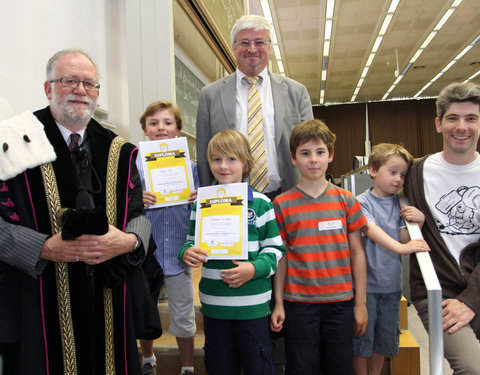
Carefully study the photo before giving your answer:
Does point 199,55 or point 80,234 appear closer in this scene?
point 80,234

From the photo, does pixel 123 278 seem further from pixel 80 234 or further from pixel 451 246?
pixel 451 246

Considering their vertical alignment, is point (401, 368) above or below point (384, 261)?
below

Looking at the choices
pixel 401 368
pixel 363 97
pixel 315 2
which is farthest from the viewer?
pixel 363 97

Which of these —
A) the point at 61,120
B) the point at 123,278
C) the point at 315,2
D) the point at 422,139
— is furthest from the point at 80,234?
the point at 422,139

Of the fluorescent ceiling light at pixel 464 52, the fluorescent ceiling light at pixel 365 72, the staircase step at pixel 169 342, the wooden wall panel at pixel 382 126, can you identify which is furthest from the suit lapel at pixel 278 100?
the wooden wall panel at pixel 382 126

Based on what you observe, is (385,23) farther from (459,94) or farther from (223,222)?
(223,222)

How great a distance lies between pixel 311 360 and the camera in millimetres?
1786

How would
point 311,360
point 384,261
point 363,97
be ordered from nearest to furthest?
point 311,360, point 384,261, point 363,97

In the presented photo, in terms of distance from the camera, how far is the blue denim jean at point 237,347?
1.68 metres

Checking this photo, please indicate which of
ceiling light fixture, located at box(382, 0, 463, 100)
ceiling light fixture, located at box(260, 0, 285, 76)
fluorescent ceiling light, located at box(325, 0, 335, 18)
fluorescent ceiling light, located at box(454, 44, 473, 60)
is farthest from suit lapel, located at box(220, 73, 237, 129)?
fluorescent ceiling light, located at box(454, 44, 473, 60)

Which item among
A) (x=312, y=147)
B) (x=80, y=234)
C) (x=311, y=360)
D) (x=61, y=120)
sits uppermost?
(x=61, y=120)

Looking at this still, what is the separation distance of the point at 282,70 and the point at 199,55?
8.32 metres

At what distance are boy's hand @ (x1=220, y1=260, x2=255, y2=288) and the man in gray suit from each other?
64 centimetres

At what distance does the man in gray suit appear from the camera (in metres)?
2.20
